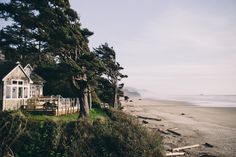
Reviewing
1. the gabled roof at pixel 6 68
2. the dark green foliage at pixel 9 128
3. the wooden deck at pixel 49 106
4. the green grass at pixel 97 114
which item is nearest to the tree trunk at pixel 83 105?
the green grass at pixel 97 114

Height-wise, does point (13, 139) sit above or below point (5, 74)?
below

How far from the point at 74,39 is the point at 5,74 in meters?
8.71

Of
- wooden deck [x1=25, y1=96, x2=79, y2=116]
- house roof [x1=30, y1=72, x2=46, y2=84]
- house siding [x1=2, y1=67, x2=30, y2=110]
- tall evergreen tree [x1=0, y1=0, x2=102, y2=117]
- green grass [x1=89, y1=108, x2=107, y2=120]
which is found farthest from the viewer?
house roof [x1=30, y1=72, x2=46, y2=84]

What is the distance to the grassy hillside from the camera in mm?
17938

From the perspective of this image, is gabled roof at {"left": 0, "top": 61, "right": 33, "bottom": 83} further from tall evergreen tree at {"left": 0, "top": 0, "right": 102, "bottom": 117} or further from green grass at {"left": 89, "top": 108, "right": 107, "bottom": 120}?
green grass at {"left": 89, "top": 108, "right": 107, "bottom": 120}

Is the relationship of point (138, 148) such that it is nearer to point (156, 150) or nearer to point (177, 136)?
point (156, 150)

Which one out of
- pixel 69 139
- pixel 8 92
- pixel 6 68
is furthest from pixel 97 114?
pixel 69 139

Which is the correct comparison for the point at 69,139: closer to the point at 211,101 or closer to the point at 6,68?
the point at 6,68

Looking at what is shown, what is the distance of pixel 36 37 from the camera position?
2134 centimetres

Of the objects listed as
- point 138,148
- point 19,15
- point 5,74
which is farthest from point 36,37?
point 138,148

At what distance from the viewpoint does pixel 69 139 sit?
1869 centimetres

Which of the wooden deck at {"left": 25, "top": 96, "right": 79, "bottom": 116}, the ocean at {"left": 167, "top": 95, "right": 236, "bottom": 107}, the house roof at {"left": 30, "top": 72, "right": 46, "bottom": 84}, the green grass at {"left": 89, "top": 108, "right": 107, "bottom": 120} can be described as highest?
the house roof at {"left": 30, "top": 72, "right": 46, "bottom": 84}

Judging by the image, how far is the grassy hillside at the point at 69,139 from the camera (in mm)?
17938

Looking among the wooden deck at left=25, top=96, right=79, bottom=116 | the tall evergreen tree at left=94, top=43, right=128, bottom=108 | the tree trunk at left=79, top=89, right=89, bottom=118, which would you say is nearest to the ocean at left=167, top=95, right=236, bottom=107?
the tall evergreen tree at left=94, top=43, right=128, bottom=108
